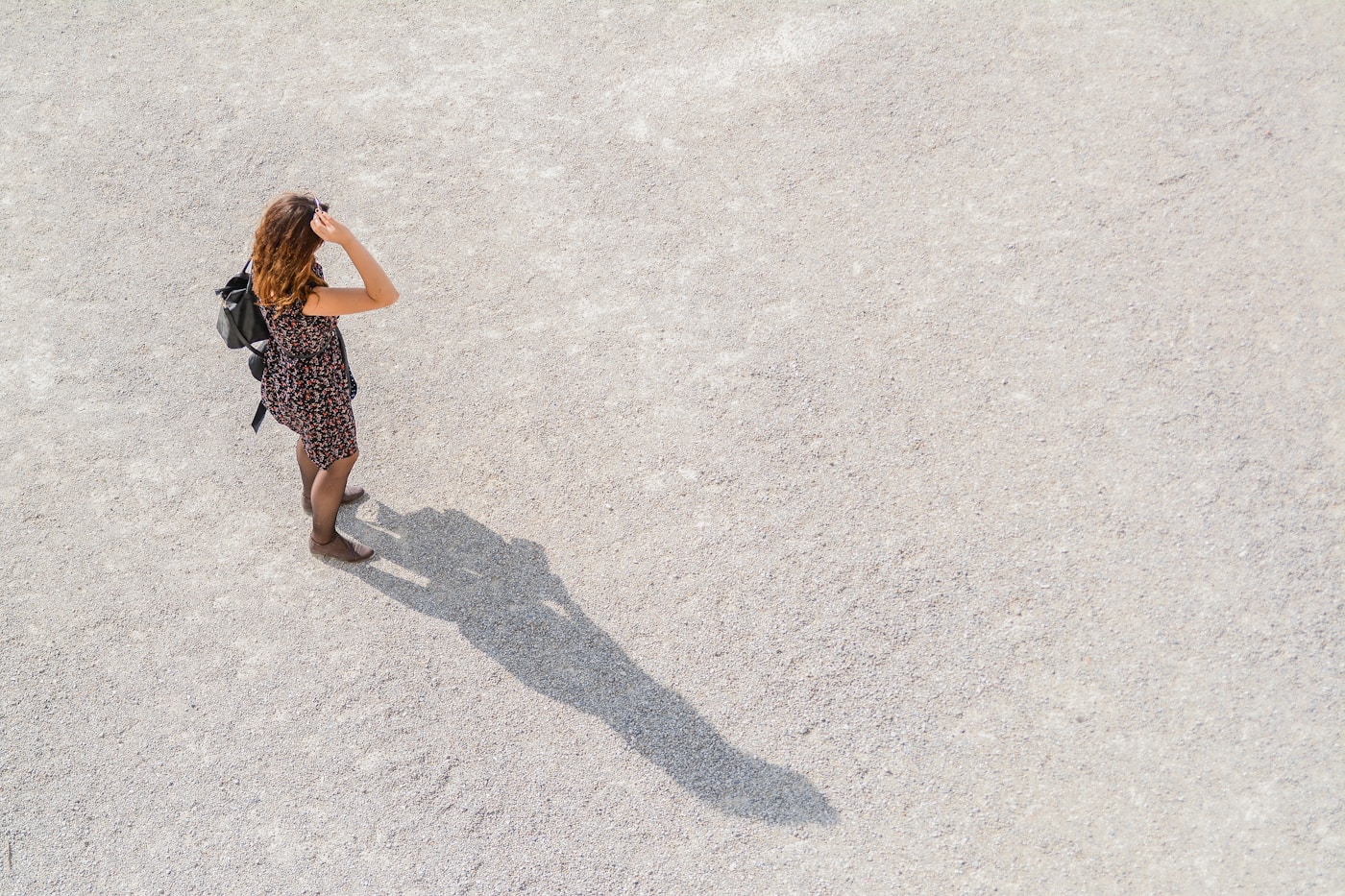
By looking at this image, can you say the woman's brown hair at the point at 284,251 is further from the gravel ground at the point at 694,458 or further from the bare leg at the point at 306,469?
the gravel ground at the point at 694,458

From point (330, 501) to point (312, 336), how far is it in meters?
0.87

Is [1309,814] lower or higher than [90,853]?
higher

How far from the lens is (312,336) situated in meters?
4.40

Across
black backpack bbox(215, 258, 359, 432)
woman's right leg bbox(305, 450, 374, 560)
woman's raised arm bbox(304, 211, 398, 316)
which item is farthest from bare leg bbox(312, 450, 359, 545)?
woman's raised arm bbox(304, 211, 398, 316)

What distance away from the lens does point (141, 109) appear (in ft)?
23.8

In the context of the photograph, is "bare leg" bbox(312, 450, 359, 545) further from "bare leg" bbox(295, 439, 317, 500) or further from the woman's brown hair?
the woman's brown hair

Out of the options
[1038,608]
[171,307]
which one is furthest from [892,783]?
[171,307]

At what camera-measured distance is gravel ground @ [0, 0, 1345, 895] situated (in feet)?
14.5

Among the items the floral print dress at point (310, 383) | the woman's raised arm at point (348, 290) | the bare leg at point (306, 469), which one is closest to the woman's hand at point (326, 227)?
the woman's raised arm at point (348, 290)

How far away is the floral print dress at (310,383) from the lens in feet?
14.3

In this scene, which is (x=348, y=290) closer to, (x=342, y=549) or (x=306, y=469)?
(x=306, y=469)

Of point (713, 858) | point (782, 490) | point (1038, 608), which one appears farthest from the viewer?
point (782, 490)

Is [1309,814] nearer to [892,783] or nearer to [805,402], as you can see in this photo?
[892,783]

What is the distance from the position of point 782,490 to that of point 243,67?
5062 mm
